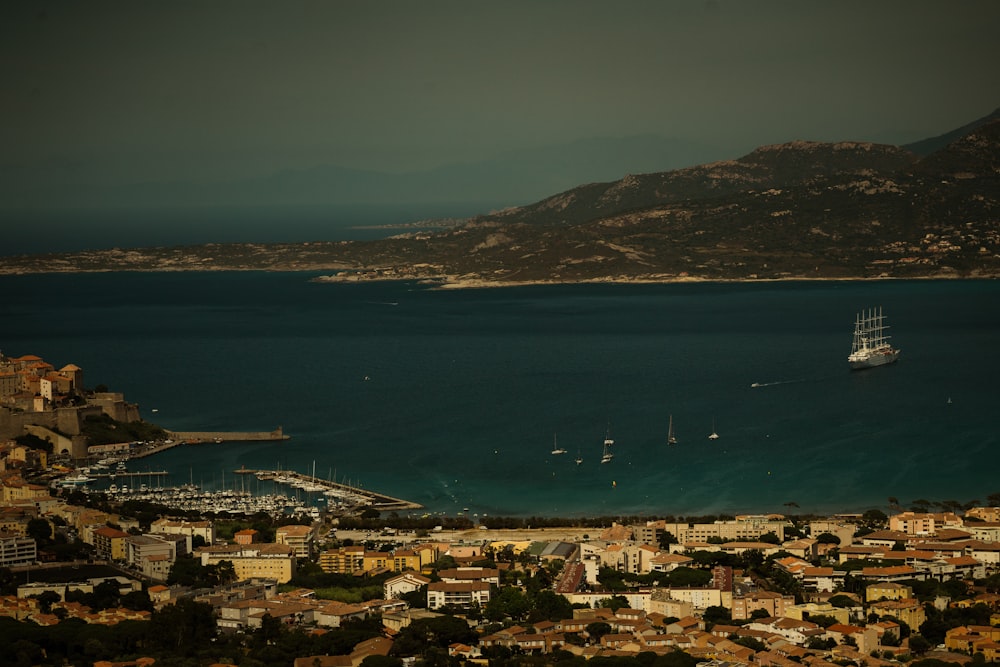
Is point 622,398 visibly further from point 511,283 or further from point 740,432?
point 511,283


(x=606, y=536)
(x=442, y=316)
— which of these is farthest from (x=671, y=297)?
(x=606, y=536)

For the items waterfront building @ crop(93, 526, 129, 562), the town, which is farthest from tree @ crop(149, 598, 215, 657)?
waterfront building @ crop(93, 526, 129, 562)

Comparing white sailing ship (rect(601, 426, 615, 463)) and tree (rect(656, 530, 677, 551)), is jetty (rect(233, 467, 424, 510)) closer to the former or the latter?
white sailing ship (rect(601, 426, 615, 463))

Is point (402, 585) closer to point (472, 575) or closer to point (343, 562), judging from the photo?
point (472, 575)

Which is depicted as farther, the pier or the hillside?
the hillside

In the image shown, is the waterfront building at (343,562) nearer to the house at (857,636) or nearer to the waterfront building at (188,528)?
the waterfront building at (188,528)

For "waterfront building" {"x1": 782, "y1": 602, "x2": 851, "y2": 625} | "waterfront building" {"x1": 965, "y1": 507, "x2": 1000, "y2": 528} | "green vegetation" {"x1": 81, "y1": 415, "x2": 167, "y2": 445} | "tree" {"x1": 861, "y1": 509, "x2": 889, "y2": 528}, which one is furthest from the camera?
"green vegetation" {"x1": 81, "y1": 415, "x2": 167, "y2": 445}

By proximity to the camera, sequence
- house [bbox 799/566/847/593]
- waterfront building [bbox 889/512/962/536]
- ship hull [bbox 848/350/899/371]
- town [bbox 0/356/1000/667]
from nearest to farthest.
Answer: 1. town [bbox 0/356/1000/667]
2. house [bbox 799/566/847/593]
3. waterfront building [bbox 889/512/962/536]
4. ship hull [bbox 848/350/899/371]

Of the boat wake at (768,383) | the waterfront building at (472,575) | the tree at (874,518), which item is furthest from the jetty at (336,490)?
the boat wake at (768,383)
